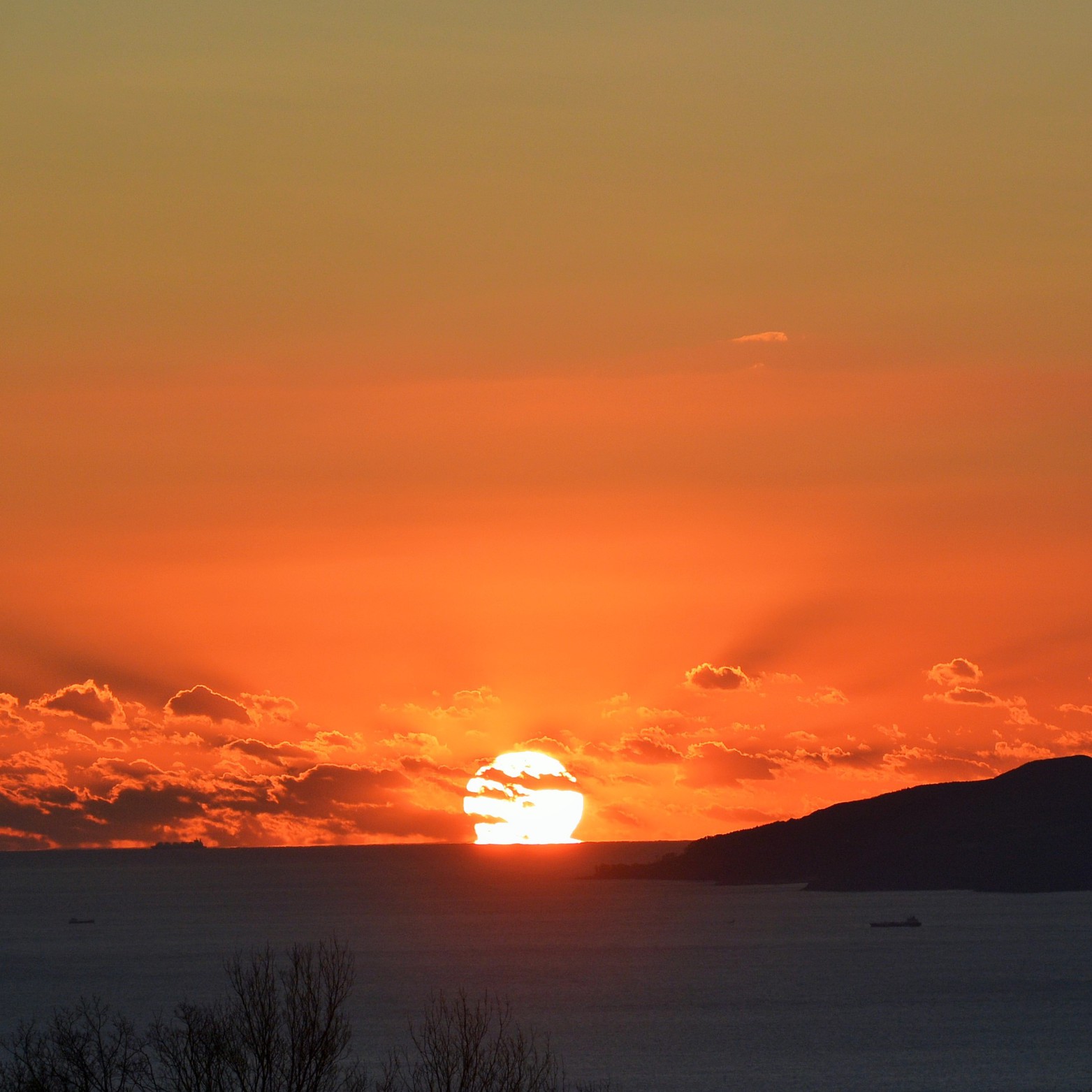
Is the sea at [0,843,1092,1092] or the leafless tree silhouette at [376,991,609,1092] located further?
the sea at [0,843,1092,1092]

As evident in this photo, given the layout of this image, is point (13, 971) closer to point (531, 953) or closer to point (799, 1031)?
point (531, 953)

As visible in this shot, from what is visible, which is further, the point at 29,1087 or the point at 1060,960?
the point at 1060,960

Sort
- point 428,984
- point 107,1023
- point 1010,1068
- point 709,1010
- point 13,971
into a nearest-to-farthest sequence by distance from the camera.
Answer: point 1010,1068
point 107,1023
point 709,1010
point 428,984
point 13,971

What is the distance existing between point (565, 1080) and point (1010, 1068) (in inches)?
1098

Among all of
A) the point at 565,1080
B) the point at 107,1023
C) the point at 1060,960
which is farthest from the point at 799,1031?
the point at 1060,960

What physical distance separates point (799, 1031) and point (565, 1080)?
28.9 m

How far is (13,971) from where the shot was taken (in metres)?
158

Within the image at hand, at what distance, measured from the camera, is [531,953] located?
174 metres

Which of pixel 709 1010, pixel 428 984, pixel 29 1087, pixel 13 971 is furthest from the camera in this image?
pixel 13 971

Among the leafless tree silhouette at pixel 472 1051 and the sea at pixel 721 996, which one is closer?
the leafless tree silhouette at pixel 472 1051

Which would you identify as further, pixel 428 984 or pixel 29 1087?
pixel 428 984

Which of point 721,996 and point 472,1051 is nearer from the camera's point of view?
point 472,1051

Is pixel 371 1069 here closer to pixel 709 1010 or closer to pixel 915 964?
pixel 709 1010

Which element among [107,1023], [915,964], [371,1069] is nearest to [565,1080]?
[371,1069]
